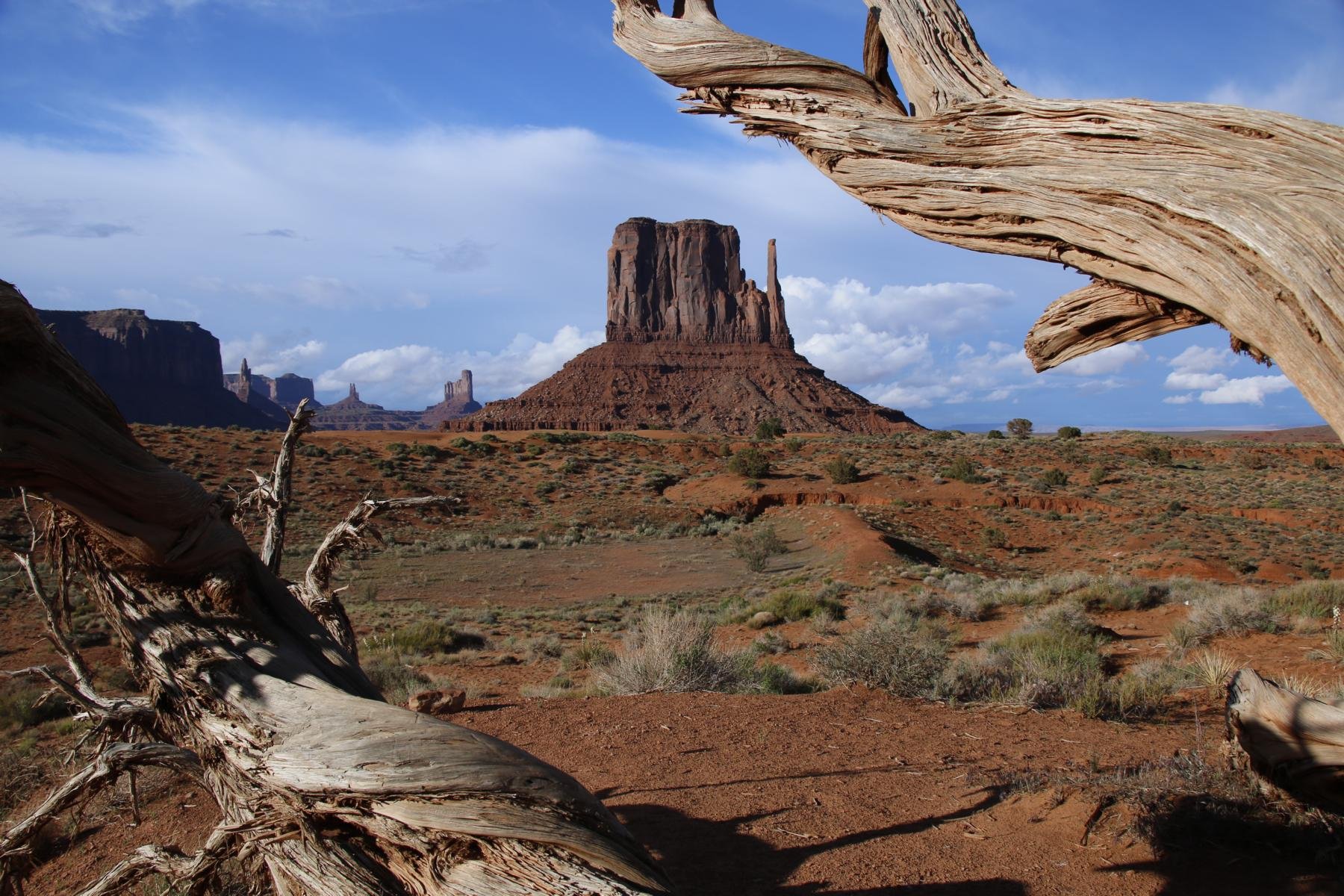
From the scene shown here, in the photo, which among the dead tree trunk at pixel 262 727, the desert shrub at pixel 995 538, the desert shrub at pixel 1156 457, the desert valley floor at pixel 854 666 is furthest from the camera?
the desert shrub at pixel 1156 457

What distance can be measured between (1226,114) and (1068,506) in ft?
110

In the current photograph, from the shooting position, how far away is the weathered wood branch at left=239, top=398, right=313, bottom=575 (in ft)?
17.6

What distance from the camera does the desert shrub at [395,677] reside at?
990 centimetres

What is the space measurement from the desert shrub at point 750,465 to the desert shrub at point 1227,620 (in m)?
28.4

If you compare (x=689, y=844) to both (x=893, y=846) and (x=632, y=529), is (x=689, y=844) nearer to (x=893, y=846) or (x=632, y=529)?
(x=893, y=846)

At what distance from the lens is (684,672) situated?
30.2 feet

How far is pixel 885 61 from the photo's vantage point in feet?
8.23

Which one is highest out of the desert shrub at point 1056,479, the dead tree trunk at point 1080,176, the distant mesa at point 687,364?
the distant mesa at point 687,364

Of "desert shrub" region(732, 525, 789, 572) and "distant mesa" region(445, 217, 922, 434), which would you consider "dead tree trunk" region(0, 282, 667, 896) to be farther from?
"distant mesa" region(445, 217, 922, 434)

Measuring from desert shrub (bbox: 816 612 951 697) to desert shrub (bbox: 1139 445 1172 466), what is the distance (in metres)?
40.9

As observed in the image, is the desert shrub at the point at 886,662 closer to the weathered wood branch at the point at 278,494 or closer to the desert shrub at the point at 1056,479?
the weathered wood branch at the point at 278,494

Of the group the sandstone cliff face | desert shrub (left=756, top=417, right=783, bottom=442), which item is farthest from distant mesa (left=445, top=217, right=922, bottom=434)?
the sandstone cliff face

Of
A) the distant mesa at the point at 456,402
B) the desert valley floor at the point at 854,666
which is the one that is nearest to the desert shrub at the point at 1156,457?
the desert valley floor at the point at 854,666

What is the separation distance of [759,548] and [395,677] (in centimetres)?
1574
